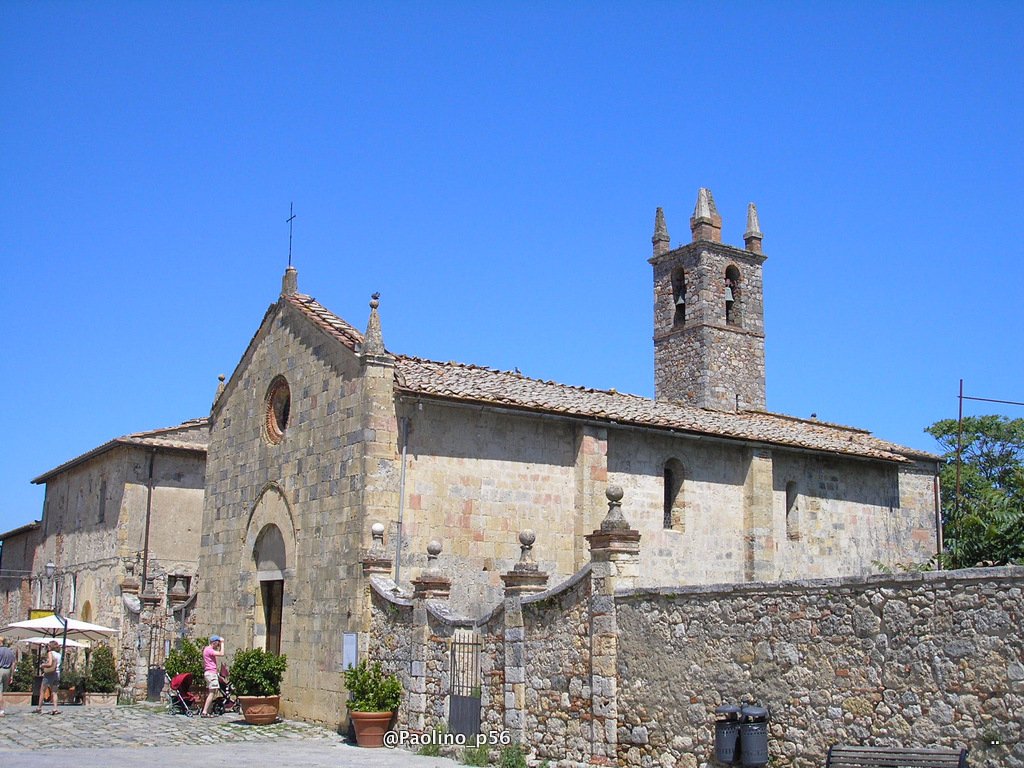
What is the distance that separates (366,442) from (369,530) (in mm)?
1460

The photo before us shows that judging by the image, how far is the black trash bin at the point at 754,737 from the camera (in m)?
11.0

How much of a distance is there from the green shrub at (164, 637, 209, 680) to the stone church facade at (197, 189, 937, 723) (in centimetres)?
78

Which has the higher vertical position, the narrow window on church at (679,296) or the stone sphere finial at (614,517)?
the narrow window on church at (679,296)

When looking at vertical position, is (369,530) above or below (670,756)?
above

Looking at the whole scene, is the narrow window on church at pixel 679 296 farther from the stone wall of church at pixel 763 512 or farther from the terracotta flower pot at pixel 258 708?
the terracotta flower pot at pixel 258 708

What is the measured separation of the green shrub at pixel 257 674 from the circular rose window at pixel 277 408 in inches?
178

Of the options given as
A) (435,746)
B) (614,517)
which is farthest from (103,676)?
(614,517)

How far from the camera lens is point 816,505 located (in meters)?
23.8

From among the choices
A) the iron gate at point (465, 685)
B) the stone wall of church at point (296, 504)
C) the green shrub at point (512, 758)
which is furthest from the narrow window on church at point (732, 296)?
the green shrub at point (512, 758)

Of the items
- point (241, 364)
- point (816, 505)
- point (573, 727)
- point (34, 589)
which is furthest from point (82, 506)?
point (573, 727)

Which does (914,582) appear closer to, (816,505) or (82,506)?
(816,505)

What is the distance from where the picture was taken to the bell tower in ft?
116

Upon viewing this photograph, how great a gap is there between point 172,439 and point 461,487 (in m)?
14.2

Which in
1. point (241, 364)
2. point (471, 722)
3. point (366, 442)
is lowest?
point (471, 722)
